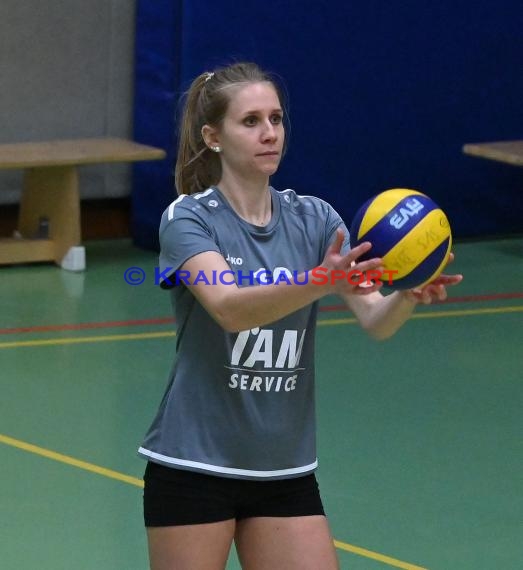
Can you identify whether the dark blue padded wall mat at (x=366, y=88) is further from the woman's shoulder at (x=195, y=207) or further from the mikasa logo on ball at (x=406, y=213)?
the mikasa logo on ball at (x=406, y=213)

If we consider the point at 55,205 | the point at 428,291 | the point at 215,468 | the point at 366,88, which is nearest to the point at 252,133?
the point at 428,291

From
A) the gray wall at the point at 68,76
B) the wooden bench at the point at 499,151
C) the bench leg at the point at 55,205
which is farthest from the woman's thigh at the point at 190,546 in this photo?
the gray wall at the point at 68,76

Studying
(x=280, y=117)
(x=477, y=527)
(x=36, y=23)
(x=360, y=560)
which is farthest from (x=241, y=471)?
(x=36, y=23)

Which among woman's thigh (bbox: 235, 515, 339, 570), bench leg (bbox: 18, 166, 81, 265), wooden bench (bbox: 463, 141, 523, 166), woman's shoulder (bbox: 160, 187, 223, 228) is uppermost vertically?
woman's shoulder (bbox: 160, 187, 223, 228)

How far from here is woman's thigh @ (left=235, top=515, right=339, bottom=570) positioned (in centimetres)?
310

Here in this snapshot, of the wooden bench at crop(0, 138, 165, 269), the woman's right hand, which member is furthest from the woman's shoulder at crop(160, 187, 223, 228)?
the wooden bench at crop(0, 138, 165, 269)

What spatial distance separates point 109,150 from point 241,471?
5.96m

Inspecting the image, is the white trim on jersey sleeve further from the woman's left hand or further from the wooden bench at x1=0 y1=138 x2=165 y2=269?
the wooden bench at x1=0 y1=138 x2=165 y2=269

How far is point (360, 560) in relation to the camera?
4508 mm

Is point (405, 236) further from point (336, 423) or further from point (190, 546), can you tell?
point (336, 423)

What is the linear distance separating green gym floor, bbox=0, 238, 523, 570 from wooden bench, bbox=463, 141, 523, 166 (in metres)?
0.81

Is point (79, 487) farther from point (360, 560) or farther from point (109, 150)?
point (109, 150)

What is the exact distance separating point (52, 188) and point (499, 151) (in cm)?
290

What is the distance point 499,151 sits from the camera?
9211 mm
